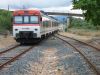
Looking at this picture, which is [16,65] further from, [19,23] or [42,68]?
[19,23]

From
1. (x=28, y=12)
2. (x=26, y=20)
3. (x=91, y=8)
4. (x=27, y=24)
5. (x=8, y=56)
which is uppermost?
(x=91, y=8)

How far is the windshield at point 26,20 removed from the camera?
31897mm

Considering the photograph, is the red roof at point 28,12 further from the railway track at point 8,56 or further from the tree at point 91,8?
the railway track at point 8,56

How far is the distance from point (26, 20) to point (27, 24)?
0.44m

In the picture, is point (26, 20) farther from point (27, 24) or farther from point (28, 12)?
point (28, 12)

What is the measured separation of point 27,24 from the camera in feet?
105

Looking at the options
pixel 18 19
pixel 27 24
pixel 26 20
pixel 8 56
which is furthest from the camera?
pixel 18 19

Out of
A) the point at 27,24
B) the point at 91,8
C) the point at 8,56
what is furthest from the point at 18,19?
the point at 8,56

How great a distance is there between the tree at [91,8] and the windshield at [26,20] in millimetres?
4115

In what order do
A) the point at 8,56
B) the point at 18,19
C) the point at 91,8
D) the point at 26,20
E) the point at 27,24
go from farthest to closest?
the point at 91,8 < the point at 18,19 < the point at 26,20 < the point at 27,24 < the point at 8,56

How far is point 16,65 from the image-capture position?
1664 centimetres

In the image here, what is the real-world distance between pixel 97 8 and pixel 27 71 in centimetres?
1899

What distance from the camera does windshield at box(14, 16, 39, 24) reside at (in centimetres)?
3190

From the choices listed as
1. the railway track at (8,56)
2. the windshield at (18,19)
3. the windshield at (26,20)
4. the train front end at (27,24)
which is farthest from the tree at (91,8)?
the railway track at (8,56)
